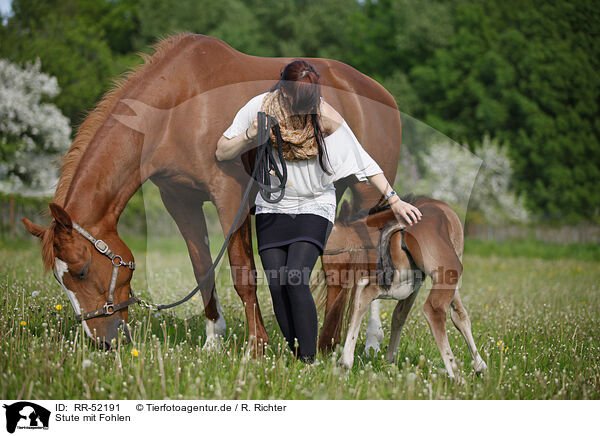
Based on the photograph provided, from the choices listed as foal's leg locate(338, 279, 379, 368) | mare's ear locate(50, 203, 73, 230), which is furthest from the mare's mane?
foal's leg locate(338, 279, 379, 368)

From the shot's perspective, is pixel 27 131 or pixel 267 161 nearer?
pixel 267 161

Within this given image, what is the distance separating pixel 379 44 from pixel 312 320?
26.2 meters

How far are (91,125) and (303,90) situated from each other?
180cm

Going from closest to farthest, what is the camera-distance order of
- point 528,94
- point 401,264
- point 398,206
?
point 398,206, point 401,264, point 528,94

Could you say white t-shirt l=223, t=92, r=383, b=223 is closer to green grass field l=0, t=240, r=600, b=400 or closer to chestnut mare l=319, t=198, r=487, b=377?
chestnut mare l=319, t=198, r=487, b=377

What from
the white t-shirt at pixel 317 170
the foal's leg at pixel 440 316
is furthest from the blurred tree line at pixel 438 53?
the foal's leg at pixel 440 316

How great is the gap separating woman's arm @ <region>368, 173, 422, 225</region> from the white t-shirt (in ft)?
0.18

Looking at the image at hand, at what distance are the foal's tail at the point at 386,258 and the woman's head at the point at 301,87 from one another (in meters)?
0.98

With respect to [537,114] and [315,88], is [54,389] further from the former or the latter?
[537,114]

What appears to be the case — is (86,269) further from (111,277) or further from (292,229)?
(292,229)

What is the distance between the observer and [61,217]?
11.6 feet

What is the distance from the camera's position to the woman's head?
3402mm

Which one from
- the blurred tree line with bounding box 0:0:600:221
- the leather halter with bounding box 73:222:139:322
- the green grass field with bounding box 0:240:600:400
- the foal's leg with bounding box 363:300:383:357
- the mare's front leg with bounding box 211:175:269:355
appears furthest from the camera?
the blurred tree line with bounding box 0:0:600:221
